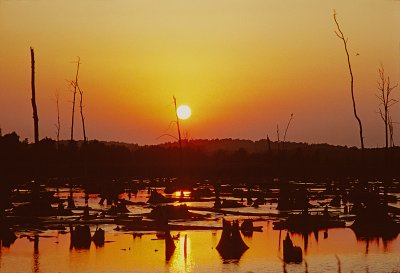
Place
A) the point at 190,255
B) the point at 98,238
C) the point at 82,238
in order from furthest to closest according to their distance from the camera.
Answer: the point at 98,238
the point at 82,238
the point at 190,255

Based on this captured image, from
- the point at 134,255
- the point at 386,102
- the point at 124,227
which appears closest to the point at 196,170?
the point at 386,102

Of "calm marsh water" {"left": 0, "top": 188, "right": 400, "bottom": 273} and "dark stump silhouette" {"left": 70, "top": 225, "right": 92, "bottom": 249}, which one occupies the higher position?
"dark stump silhouette" {"left": 70, "top": 225, "right": 92, "bottom": 249}

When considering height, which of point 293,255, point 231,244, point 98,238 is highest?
point 98,238

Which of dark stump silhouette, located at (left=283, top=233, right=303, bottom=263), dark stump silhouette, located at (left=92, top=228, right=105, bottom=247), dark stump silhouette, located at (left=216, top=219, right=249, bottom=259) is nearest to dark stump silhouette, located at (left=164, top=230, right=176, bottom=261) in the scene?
dark stump silhouette, located at (left=216, top=219, right=249, bottom=259)

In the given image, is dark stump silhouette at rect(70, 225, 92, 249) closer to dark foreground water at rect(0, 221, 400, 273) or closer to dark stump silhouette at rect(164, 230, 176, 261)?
dark foreground water at rect(0, 221, 400, 273)

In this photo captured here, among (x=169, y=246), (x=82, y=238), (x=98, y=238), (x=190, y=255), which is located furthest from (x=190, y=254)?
(x=82, y=238)

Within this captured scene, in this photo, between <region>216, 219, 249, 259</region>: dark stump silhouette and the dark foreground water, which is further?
<region>216, 219, 249, 259</region>: dark stump silhouette

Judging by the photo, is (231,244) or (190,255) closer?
(190,255)

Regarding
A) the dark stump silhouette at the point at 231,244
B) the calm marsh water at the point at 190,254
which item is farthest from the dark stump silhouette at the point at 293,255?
the dark stump silhouette at the point at 231,244

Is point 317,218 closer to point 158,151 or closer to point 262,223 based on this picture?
point 262,223

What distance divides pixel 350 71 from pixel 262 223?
23.8 m

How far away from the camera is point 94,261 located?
33.2 metres

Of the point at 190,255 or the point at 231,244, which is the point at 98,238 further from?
the point at 231,244

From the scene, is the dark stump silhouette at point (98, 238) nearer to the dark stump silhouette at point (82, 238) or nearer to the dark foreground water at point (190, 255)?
the dark stump silhouette at point (82, 238)
